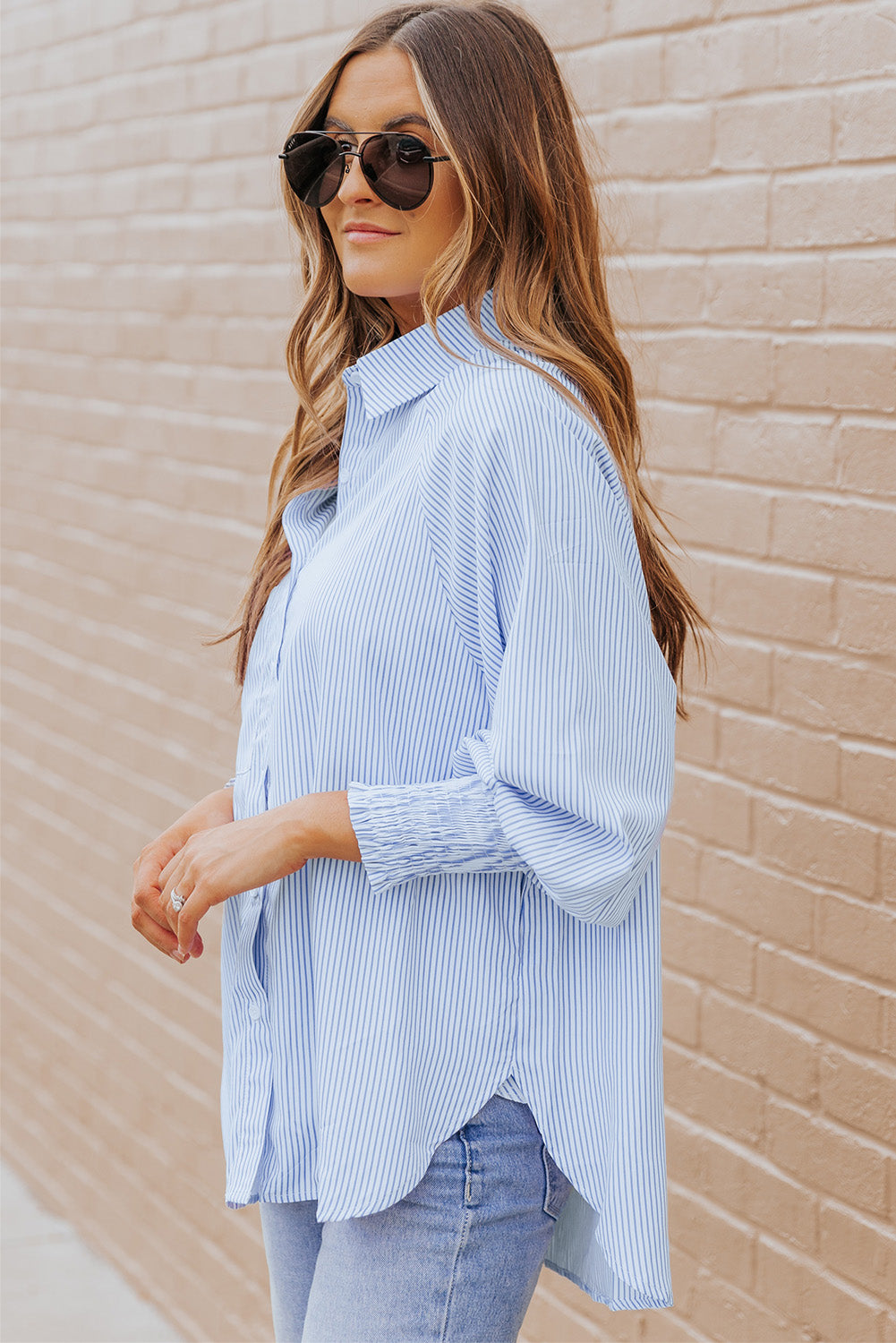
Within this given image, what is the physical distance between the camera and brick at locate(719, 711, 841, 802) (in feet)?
6.99

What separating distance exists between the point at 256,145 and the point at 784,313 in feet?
5.26

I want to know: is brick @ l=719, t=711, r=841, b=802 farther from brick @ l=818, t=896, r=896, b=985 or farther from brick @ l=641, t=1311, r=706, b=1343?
brick @ l=641, t=1311, r=706, b=1343

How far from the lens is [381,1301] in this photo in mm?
1499

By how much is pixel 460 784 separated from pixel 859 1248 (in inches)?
43.8

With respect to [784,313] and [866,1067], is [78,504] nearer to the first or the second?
[784,313]

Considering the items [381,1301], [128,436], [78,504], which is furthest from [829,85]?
[78,504]

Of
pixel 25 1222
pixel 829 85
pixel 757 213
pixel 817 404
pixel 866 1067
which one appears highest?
pixel 829 85

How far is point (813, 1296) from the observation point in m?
2.21

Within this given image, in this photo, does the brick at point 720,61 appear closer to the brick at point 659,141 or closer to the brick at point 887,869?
the brick at point 659,141

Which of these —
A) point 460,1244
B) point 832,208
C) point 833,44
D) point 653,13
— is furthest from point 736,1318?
point 653,13

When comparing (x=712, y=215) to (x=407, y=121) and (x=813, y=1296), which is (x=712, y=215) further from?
(x=813, y=1296)

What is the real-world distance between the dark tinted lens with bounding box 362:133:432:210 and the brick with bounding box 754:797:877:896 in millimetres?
1029

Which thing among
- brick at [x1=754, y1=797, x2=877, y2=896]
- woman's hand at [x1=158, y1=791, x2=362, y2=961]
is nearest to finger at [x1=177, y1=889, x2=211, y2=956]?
woman's hand at [x1=158, y1=791, x2=362, y2=961]

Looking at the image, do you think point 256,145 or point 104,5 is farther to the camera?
point 104,5
